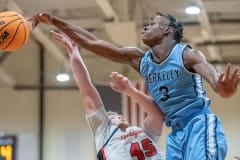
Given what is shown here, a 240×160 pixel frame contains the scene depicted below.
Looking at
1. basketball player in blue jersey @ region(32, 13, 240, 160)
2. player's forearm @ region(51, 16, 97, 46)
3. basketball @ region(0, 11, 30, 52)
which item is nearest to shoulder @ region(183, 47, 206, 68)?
basketball player in blue jersey @ region(32, 13, 240, 160)

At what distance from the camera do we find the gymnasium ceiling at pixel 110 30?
8.89 metres

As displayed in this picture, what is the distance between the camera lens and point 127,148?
12.2 feet

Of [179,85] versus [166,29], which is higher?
[166,29]

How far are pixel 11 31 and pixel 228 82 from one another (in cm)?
161

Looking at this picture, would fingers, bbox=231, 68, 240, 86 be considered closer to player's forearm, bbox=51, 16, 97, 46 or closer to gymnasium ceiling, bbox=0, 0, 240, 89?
player's forearm, bbox=51, 16, 97, 46

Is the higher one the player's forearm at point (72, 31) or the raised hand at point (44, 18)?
the raised hand at point (44, 18)

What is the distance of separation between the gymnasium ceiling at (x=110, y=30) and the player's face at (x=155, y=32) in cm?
468

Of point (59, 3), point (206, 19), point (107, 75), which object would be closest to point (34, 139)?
point (107, 75)

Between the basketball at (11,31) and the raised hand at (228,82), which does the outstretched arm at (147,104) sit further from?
the raised hand at (228,82)

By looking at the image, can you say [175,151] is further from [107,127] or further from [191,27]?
[191,27]

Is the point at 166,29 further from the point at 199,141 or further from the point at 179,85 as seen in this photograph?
the point at 199,141

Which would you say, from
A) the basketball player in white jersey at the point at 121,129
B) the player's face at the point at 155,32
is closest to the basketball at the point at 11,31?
the basketball player in white jersey at the point at 121,129

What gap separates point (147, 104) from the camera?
11.9ft

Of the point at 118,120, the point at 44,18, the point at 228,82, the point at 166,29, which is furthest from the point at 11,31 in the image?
the point at 228,82
